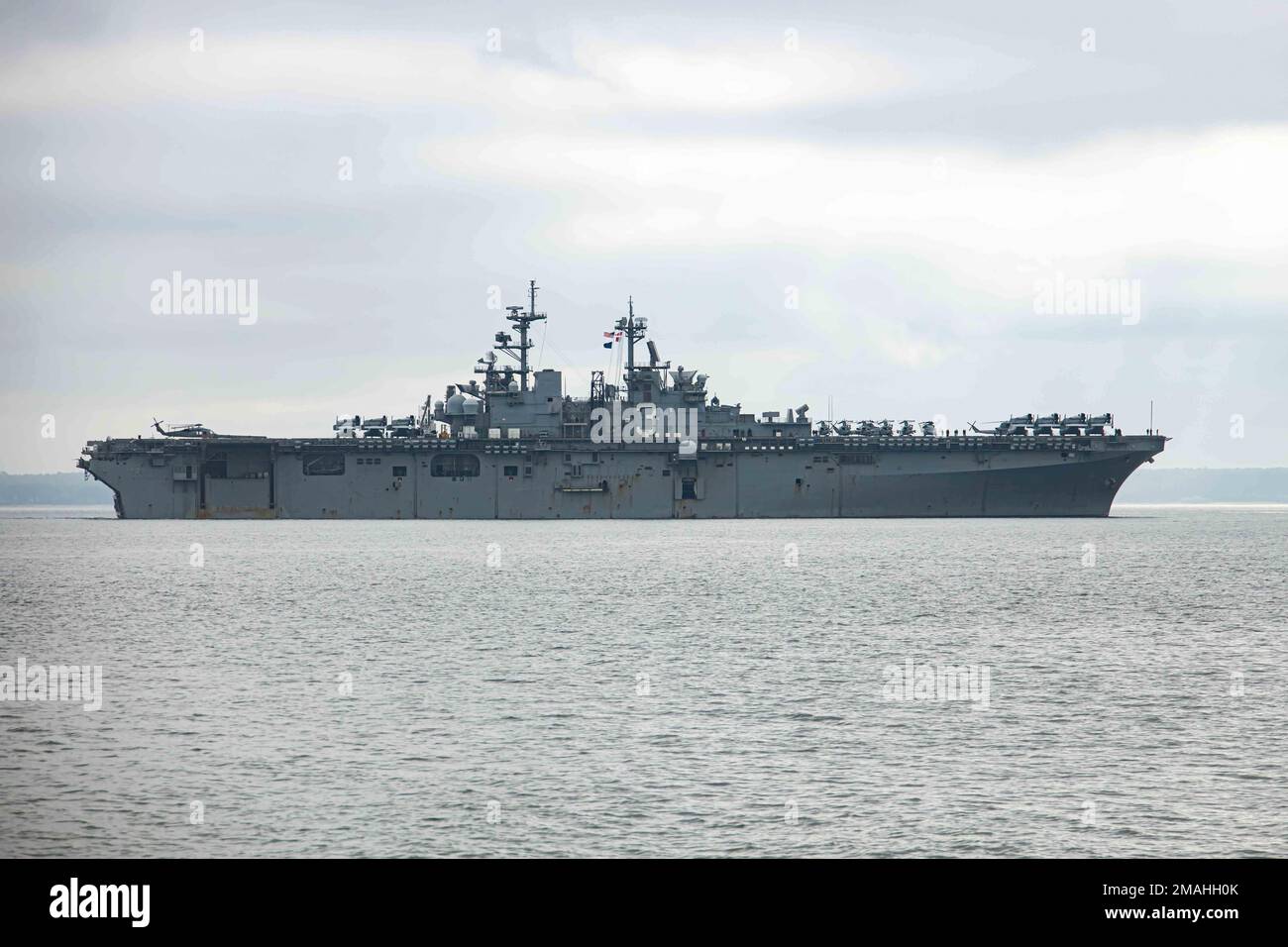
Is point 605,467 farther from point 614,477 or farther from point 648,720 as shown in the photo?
point 648,720

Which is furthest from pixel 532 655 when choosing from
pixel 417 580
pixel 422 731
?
pixel 417 580

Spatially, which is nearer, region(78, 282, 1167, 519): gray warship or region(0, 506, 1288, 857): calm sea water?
region(0, 506, 1288, 857): calm sea water

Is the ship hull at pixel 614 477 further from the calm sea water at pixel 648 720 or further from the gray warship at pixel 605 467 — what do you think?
the calm sea water at pixel 648 720

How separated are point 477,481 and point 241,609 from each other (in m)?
43.5

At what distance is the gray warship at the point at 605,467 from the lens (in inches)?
3140

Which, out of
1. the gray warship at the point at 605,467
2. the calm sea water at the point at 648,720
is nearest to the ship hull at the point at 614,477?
the gray warship at the point at 605,467

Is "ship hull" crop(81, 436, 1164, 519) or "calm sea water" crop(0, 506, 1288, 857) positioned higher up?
"ship hull" crop(81, 436, 1164, 519)

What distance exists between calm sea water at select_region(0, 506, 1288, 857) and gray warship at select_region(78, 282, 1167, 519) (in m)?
33.6

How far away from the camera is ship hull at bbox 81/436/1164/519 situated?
78812 millimetres

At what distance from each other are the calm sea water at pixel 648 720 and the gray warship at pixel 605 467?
3359 centimetres

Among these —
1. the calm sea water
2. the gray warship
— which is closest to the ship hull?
the gray warship

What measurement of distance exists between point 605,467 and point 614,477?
89 cm

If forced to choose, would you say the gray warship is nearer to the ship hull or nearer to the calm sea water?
the ship hull

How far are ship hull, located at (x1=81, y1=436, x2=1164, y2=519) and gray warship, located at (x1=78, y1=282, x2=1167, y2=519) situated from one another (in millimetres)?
85
